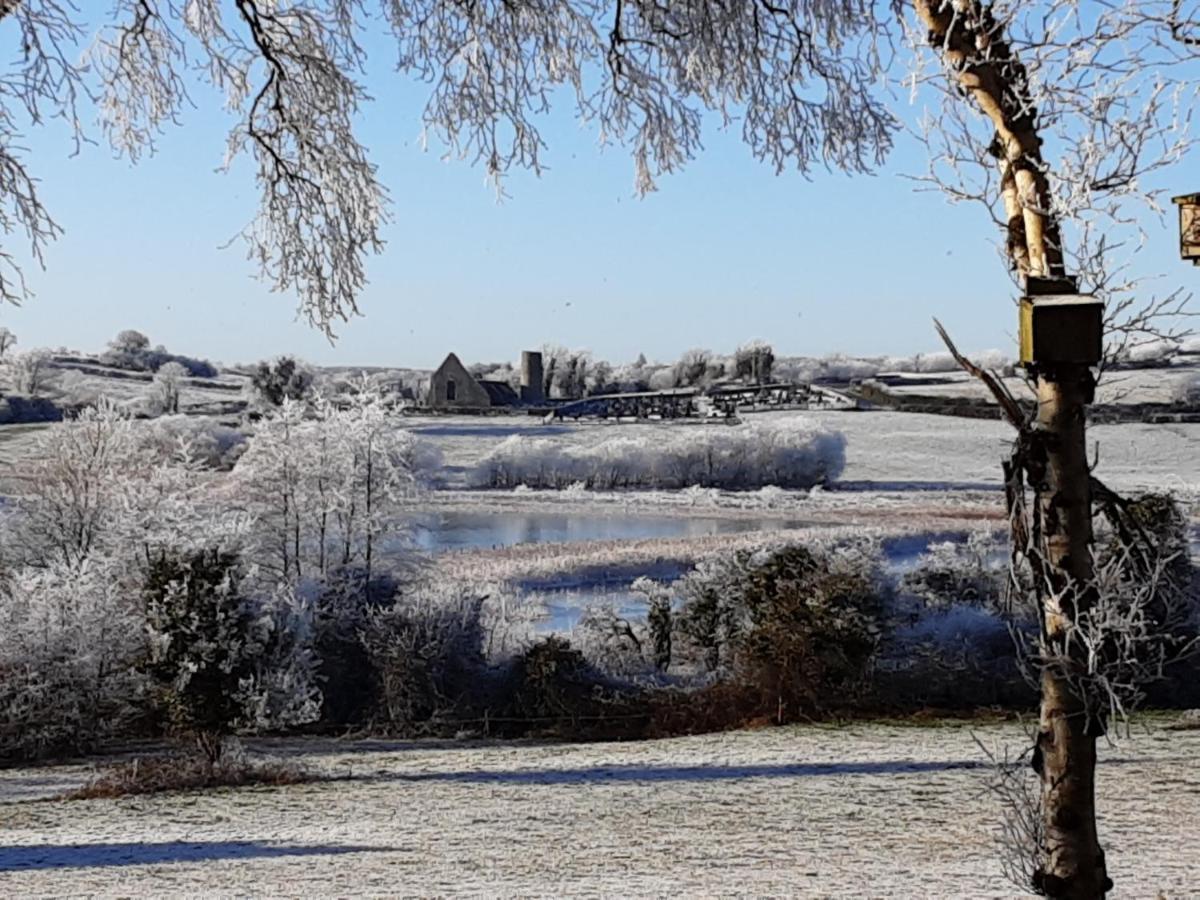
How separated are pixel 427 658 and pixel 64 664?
515 cm

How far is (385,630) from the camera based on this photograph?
18.5 meters

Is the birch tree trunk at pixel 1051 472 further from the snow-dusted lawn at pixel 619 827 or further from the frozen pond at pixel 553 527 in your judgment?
the frozen pond at pixel 553 527

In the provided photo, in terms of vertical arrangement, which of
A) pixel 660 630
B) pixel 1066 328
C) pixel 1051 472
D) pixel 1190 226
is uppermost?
pixel 1190 226

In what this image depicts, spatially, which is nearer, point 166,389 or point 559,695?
point 559,695

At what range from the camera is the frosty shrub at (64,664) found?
1683 centimetres

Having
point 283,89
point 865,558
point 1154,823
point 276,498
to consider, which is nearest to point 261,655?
point 276,498

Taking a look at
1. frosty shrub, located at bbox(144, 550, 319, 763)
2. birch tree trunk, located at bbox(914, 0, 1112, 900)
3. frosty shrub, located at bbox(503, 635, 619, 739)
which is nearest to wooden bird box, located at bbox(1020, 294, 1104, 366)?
birch tree trunk, located at bbox(914, 0, 1112, 900)

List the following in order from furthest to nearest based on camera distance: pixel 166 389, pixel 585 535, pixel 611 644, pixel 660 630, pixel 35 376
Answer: pixel 166 389 → pixel 35 376 → pixel 585 535 → pixel 660 630 → pixel 611 644

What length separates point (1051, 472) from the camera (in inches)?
90.5

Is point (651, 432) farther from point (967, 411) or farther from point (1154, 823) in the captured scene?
point (967, 411)

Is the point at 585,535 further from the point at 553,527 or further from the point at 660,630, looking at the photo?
the point at 660,630

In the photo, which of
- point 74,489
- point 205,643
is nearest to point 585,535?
point 74,489

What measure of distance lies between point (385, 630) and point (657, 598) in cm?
424

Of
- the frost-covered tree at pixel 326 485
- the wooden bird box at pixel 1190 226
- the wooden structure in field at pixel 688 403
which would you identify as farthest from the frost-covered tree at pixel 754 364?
the wooden bird box at pixel 1190 226
